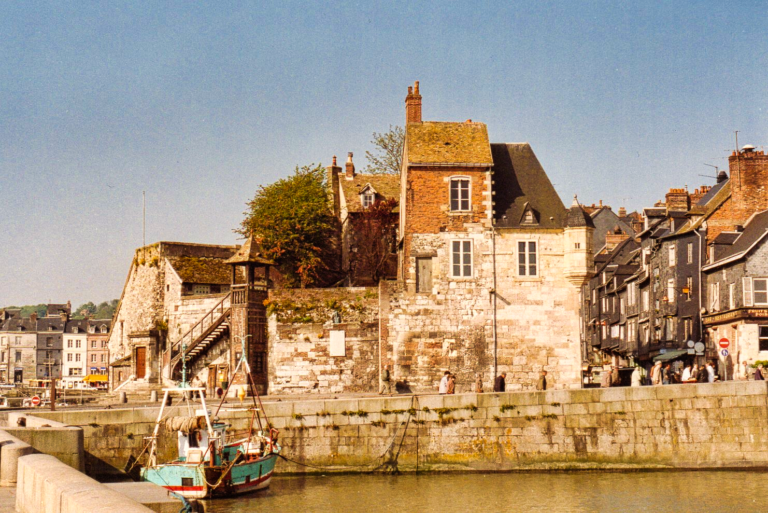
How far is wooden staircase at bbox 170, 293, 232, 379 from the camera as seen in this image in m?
43.1

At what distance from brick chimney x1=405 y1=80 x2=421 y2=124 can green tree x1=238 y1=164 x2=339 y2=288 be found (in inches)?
336

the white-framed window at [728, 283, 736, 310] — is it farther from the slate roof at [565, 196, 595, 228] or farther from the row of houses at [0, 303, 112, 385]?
→ the row of houses at [0, 303, 112, 385]

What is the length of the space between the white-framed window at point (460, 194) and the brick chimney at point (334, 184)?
16.5 metres

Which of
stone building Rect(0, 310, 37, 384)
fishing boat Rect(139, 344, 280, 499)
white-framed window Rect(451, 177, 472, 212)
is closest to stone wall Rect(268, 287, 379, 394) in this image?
white-framed window Rect(451, 177, 472, 212)

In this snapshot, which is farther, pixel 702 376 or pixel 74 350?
pixel 74 350

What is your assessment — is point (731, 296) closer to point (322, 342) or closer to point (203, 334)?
point (322, 342)

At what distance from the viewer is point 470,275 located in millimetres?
40625

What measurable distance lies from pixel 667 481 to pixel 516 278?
13228 mm

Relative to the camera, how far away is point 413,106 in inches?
1745

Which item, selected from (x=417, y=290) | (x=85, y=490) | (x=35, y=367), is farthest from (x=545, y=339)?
(x=35, y=367)

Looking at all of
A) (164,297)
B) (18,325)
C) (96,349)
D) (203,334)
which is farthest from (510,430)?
(18,325)

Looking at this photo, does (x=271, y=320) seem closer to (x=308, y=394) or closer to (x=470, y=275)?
(x=308, y=394)

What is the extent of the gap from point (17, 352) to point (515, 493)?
12132 cm

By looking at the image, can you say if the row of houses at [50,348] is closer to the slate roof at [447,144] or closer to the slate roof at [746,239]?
the slate roof at [447,144]
